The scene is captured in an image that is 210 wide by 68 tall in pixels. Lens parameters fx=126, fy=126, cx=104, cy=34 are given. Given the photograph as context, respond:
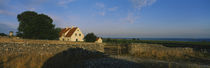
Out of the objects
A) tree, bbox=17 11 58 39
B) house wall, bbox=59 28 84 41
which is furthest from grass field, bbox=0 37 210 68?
house wall, bbox=59 28 84 41

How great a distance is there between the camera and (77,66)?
21.8ft

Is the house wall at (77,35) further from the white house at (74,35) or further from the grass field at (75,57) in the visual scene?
the grass field at (75,57)

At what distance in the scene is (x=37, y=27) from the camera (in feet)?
74.5

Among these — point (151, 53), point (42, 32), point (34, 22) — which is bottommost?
point (151, 53)

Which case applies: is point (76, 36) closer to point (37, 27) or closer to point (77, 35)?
point (77, 35)

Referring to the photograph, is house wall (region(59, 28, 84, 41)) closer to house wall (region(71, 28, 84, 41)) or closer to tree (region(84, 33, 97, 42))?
house wall (region(71, 28, 84, 41))

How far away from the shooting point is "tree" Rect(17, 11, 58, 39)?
22522 millimetres

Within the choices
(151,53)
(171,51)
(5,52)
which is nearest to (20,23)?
(5,52)

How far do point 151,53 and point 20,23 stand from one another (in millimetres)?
26589

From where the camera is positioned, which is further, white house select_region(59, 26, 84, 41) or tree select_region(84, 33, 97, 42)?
white house select_region(59, 26, 84, 41)

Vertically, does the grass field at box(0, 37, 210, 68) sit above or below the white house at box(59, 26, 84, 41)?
below

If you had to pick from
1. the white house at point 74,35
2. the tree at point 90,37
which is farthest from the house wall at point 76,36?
the tree at point 90,37

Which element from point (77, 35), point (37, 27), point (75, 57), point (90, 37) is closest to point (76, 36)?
point (77, 35)

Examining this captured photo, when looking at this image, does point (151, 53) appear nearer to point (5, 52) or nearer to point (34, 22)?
point (5, 52)
